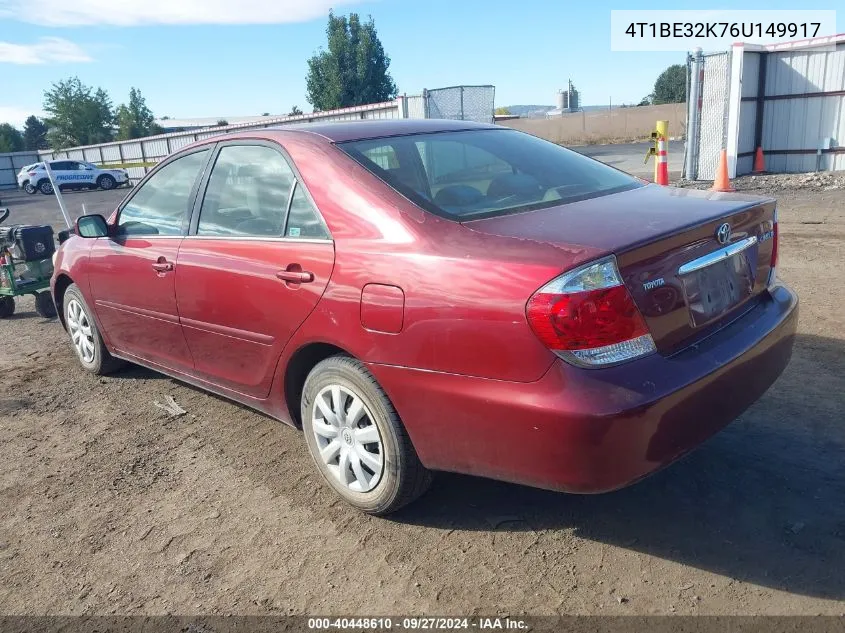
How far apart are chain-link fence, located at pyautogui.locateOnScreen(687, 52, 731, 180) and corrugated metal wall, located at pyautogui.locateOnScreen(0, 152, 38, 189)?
42.8 m

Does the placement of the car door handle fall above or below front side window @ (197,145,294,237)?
below

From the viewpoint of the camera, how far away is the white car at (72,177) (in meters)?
32.3

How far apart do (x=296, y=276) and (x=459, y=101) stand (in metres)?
14.5

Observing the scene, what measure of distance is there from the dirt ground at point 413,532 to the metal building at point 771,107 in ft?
39.7

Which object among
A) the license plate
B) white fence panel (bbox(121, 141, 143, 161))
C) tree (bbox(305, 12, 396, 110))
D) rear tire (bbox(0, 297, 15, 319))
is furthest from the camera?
tree (bbox(305, 12, 396, 110))

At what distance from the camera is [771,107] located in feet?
51.1

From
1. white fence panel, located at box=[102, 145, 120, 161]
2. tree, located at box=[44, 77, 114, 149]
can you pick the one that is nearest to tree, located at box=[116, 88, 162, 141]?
tree, located at box=[44, 77, 114, 149]

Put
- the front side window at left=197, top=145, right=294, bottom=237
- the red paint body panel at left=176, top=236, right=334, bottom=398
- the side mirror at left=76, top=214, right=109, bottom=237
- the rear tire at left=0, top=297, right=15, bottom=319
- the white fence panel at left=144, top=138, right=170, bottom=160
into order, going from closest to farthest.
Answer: the red paint body panel at left=176, top=236, right=334, bottom=398
the front side window at left=197, top=145, right=294, bottom=237
the side mirror at left=76, top=214, right=109, bottom=237
the rear tire at left=0, top=297, right=15, bottom=319
the white fence panel at left=144, top=138, right=170, bottom=160

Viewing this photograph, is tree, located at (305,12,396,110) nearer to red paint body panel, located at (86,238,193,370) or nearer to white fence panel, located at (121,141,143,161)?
→ white fence panel, located at (121,141,143,161)

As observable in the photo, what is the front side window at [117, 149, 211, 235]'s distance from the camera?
3977mm

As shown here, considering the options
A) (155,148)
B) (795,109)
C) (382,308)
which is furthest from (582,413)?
(155,148)

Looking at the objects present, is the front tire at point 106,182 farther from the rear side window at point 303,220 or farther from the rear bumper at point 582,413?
the rear bumper at point 582,413

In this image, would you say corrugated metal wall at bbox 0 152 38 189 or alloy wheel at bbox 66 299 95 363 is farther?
corrugated metal wall at bbox 0 152 38 189

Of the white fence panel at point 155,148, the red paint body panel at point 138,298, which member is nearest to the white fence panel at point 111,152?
the white fence panel at point 155,148
